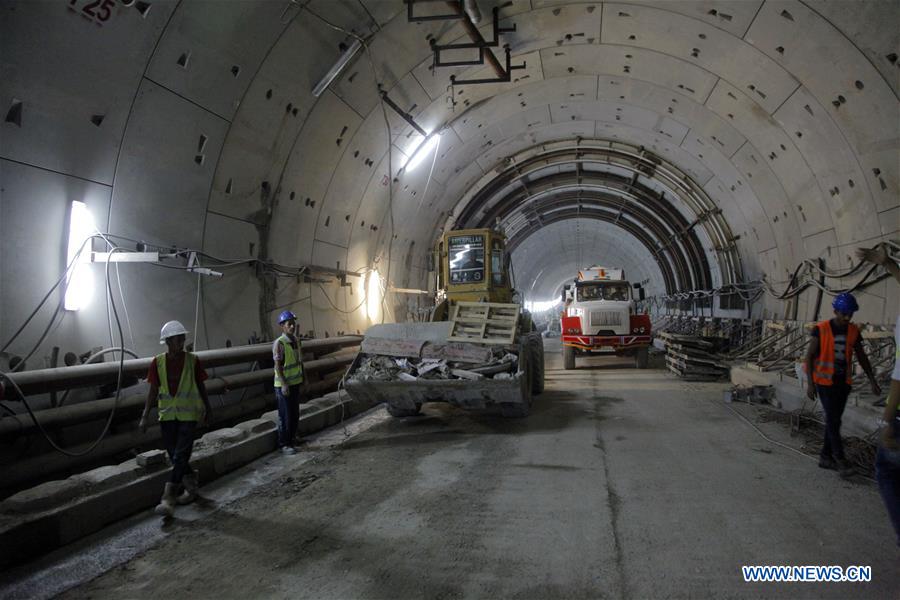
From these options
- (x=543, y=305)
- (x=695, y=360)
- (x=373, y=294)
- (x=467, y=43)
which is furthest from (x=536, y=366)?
(x=543, y=305)

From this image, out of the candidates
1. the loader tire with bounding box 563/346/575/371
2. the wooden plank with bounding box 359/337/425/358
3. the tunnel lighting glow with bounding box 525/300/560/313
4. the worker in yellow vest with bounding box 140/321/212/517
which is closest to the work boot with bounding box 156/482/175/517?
the worker in yellow vest with bounding box 140/321/212/517

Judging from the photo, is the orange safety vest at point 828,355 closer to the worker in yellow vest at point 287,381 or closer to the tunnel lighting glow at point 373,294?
the worker in yellow vest at point 287,381

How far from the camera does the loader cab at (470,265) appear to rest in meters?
10.1

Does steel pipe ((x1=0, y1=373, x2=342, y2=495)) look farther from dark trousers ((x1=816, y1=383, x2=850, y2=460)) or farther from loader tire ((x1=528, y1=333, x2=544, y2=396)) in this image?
dark trousers ((x1=816, y1=383, x2=850, y2=460))

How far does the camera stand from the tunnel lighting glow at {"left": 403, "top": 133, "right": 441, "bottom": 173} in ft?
44.2

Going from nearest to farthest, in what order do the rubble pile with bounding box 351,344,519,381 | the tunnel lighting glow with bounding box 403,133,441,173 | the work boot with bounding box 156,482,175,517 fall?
the work boot with bounding box 156,482,175,517, the rubble pile with bounding box 351,344,519,381, the tunnel lighting glow with bounding box 403,133,441,173

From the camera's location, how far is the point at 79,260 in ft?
19.6

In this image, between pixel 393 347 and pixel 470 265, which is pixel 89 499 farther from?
pixel 470 265

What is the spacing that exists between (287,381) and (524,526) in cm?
341

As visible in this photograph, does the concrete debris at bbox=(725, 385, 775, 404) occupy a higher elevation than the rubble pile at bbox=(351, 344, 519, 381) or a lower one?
lower

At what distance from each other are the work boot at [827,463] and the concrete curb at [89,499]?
6.07 meters

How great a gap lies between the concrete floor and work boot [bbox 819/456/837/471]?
0.11 meters

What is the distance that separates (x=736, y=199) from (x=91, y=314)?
14274 mm

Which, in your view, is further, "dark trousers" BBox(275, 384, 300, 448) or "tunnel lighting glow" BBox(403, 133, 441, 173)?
"tunnel lighting glow" BBox(403, 133, 441, 173)
